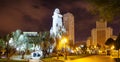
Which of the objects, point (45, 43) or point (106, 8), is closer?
point (106, 8)

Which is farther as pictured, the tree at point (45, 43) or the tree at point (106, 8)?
the tree at point (45, 43)

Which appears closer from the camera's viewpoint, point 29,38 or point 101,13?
point 101,13

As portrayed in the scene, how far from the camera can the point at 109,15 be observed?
61.5 feet

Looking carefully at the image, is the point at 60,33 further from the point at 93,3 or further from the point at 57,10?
the point at 93,3

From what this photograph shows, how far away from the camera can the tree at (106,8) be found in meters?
17.5

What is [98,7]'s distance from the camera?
1831 cm

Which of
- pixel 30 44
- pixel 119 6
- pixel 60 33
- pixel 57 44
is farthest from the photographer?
pixel 60 33

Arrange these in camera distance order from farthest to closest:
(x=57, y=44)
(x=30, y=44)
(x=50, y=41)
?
(x=57, y=44)
(x=30, y=44)
(x=50, y=41)

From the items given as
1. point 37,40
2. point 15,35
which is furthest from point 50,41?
point 15,35

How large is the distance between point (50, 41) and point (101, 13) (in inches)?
2537

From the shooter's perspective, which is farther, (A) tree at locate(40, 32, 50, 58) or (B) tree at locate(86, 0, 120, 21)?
(A) tree at locate(40, 32, 50, 58)

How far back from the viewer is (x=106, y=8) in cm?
1808

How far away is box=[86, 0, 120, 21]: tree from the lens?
689 inches

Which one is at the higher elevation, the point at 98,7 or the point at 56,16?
the point at 56,16
